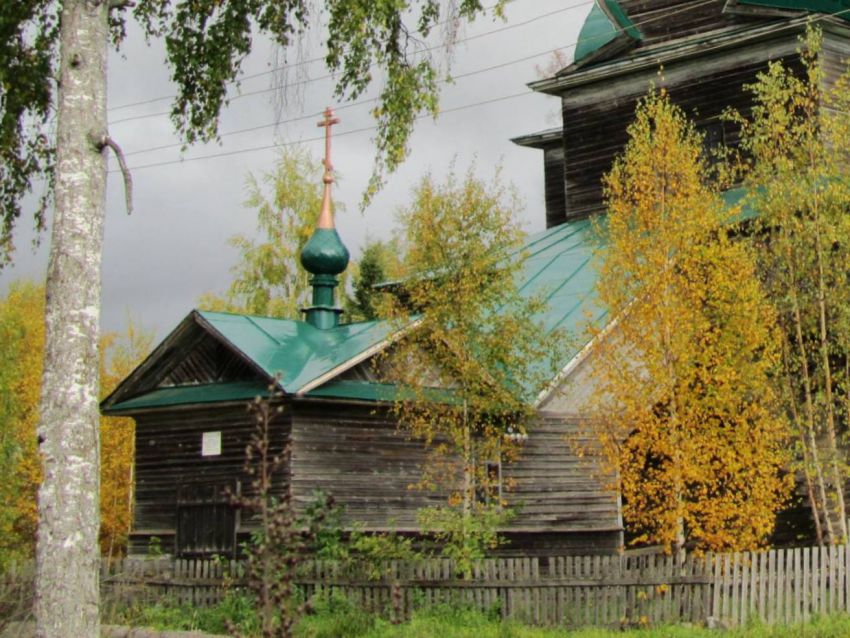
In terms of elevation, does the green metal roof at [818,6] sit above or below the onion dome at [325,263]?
above

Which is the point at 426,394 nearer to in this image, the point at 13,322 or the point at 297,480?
the point at 297,480

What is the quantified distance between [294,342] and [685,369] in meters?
7.11

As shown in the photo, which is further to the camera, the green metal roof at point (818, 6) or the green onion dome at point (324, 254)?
the green metal roof at point (818, 6)

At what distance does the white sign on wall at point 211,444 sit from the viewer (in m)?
19.3

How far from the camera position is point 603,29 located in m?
29.2

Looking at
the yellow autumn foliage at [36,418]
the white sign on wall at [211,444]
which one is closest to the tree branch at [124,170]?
the white sign on wall at [211,444]

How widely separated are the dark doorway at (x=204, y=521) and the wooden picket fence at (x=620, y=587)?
103 inches

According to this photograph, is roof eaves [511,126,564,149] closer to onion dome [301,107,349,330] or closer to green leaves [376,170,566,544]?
onion dome [301,107,349,330]

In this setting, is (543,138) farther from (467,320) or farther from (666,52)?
(467,320)

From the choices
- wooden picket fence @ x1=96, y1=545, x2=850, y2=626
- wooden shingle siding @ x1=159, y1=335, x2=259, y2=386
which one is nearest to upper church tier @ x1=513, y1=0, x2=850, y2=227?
wooden shingle siding @ x1=159, y1=335, x2=259, y2=386

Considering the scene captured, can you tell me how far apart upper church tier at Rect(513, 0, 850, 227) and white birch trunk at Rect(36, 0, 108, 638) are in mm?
17432

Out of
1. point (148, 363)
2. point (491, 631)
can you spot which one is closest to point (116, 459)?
point (148, 363)

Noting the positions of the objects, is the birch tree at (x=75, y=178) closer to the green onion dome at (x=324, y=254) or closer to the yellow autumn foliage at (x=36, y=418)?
the green onion dome at (x=324, y=254)

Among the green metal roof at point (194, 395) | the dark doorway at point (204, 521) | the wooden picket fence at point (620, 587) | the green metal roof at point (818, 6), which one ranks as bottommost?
the wooden picket fence at point (620, 587)
